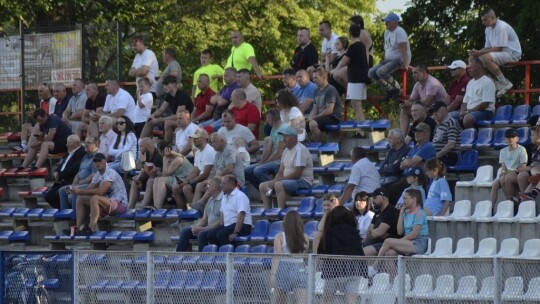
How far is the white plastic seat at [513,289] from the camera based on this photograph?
11.8 meters

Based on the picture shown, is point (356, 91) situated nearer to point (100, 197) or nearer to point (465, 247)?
point (100, 197)

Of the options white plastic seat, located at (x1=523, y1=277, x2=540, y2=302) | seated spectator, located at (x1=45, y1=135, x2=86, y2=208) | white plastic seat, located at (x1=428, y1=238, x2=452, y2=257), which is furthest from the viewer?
seated spectator, located at (x1=45, y1=135, x2=86, y2=208)

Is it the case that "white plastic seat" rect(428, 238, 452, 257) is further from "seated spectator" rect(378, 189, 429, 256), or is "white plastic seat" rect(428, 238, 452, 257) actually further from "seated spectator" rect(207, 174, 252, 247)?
"seated spectator" rect(207, 174, 252, 247)

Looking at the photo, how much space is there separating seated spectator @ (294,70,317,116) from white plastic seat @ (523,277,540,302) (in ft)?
30.0

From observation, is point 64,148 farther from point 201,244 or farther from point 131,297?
point 131,297

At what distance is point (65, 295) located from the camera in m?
15.1

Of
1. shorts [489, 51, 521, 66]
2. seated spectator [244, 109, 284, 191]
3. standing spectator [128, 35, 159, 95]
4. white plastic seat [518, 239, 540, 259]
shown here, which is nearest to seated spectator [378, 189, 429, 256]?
white plastic seat [518, 239, 540, 259]

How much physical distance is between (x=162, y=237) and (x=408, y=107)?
387 centimetres

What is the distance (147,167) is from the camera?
2036 cm

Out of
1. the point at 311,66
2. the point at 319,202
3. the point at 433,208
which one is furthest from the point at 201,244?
the point at 311,66

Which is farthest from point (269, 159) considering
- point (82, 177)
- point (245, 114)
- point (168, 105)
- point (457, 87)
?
point (168, 105)

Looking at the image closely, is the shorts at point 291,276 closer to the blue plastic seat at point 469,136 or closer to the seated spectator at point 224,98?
the blue plastic seat at point 469,136

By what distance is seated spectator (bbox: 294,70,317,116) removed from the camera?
813 inches

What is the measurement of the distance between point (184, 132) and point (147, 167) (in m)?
0.96
